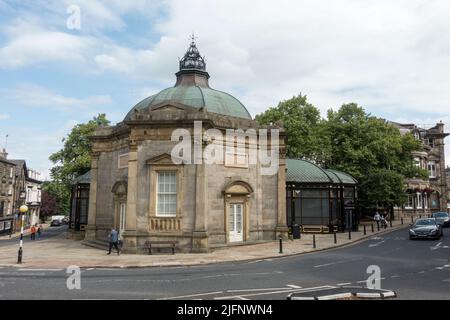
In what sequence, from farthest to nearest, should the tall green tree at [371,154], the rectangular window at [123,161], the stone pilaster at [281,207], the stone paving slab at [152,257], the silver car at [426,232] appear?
1. the tall green tree at [371,154]
2. the stone pilaster at [281,207]
3. the silver car at [426,232]
4. the rectangular window at [123,161]
5. the stone paving slab at [152,257]

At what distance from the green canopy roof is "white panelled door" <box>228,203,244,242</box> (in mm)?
8221

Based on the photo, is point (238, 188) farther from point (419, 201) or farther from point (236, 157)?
point (419, 201)

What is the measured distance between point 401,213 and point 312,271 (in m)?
42.5

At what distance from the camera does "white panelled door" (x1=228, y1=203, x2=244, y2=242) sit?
961 inches

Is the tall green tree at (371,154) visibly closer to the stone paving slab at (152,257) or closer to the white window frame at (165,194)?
the stone paving slab at (152,257)

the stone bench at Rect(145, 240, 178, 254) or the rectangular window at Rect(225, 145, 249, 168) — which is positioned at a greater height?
the rectangular window at Rect(225, 145, 249, 168)

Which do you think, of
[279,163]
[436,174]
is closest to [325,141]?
[279,163]

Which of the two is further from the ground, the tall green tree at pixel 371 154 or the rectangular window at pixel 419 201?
the tall green tree at pixel 371 154

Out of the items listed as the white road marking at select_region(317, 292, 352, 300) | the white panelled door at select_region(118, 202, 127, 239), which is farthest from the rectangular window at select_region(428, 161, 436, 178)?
the white road marking at select_region(317, 292, 352, 300)

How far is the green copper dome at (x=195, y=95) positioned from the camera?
26656mm

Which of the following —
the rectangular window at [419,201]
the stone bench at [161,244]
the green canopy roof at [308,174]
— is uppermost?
the green canopy roof at [308,174]

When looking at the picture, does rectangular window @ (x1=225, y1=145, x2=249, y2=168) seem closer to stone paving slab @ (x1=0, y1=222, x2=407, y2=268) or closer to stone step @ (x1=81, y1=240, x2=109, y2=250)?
stone paving slab @ (x1=0, y1=222, x2=407, y2=268)

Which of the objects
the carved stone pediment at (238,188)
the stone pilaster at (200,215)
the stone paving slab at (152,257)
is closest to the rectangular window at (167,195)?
the stone pilaster at (200,215)

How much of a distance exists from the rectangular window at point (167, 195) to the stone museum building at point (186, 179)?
0.19 feet
